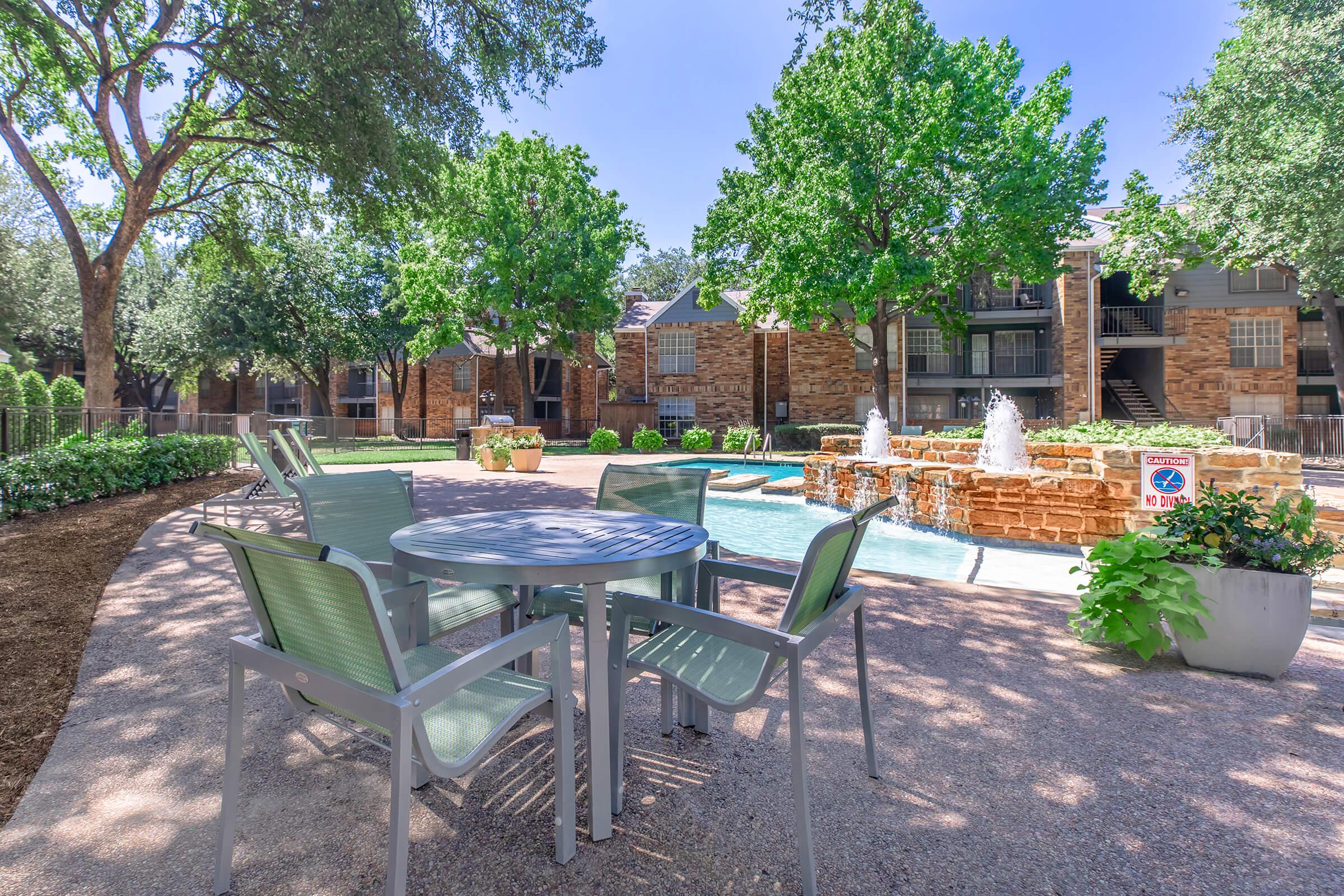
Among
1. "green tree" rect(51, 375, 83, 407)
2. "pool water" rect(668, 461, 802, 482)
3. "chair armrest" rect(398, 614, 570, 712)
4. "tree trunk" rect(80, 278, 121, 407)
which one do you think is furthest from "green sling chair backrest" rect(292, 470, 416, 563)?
"green tree" rect(51, 375, 83, 407)

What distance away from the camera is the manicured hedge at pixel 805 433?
78.8 ft

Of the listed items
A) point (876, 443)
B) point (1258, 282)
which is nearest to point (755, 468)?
point (876, 443)

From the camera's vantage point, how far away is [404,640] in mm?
2344

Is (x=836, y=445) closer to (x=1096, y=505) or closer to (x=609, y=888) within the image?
(x=1096, y=505)

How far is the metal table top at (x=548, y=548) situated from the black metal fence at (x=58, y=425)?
9151 millimetres

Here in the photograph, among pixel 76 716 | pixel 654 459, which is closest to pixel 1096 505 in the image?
pixel 76 716

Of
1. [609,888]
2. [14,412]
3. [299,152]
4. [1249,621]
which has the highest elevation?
[299,152]

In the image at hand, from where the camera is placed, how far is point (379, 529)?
3.19m

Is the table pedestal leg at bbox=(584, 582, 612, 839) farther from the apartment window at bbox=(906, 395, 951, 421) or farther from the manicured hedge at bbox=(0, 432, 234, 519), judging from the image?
the apartment window at bbox=(906, 395, 951, 421)

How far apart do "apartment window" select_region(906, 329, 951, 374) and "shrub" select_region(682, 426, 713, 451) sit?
356 inches

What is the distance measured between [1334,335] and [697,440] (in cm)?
1919

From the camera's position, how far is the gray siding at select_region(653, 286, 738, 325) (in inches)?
1048

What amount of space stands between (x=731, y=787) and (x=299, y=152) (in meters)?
13.0

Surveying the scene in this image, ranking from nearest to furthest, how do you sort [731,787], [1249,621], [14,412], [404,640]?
[731,787] → [404,640] → [1249,621] → [14,412]
